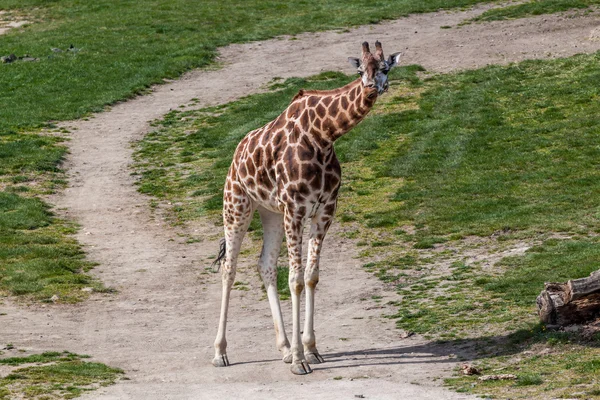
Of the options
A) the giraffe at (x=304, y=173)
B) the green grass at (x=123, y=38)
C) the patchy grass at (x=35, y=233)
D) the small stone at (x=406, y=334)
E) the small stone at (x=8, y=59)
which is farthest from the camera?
the small stone at (x=8, y=59)

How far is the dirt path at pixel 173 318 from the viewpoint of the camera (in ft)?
52.5

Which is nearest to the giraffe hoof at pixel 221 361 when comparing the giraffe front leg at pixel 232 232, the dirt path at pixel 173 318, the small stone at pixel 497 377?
the dirt path at pixel 173 318

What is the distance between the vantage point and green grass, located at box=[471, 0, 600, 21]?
152 ft

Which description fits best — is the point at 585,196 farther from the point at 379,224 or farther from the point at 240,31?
the point at 240,31

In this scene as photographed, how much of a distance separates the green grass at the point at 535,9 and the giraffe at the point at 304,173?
30.3 meters

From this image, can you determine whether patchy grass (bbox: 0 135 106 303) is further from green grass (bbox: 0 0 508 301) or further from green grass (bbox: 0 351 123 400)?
green grass (bbox: 0 351 123 400)

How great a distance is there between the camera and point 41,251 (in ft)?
82.2

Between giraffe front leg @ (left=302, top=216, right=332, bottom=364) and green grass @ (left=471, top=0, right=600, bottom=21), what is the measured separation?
3109 centimetres

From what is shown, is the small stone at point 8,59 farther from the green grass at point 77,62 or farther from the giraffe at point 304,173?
the giraffe at point 304,173

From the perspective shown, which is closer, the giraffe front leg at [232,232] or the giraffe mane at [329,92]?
the giraffe mane at [329,92]

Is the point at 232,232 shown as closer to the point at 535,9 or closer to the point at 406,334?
the point at 406,334

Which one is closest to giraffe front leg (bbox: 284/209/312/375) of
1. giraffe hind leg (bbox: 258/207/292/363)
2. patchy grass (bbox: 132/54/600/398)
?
giraffe hind leg (bbox: 258/207/292/363)

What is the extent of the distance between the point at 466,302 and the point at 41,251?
10.3 m

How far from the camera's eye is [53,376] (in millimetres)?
16438
